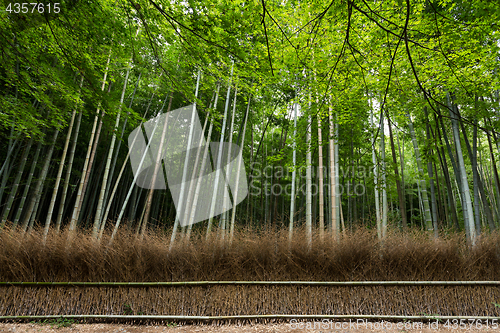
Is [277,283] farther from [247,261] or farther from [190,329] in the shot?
[190,329]

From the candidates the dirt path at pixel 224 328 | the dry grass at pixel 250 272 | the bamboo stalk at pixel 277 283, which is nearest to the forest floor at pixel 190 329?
the dirt path at pixel 224 328

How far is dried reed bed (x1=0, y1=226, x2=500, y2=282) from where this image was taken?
116 inches

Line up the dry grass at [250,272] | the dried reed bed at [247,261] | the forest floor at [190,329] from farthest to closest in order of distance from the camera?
the dried reed bed at [247,261]
the dry grass at [250,272]
the forest floor at [190,329]

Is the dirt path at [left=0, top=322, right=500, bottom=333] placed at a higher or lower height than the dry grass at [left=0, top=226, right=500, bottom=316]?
lower

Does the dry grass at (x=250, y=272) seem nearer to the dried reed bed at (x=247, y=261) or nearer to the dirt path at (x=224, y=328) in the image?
the dried reed bed at (x=247, y=261)

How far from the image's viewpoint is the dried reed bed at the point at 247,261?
9.66ft

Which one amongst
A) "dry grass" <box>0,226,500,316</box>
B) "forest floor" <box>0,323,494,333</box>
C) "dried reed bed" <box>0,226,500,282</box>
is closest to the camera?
"forest floor" <box>0,323,494,333</box>

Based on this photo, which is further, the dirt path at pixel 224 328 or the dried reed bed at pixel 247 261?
the dried reed bed at pixel 247 261

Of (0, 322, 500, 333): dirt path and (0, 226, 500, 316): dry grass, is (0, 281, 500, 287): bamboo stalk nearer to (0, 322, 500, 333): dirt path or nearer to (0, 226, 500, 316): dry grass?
(0, 226, 500, 316): dry grass

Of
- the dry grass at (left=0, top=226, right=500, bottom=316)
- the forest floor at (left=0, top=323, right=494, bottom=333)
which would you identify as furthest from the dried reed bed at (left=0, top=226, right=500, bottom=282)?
the forest floor at (left=0, top=323, right=494, bottom=333)

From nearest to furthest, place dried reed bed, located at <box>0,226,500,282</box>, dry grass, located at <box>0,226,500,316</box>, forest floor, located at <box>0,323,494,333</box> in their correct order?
forest floor, located at <box>0,323,494,333</box>, dry grass, located at <box>0,226,500,316</box>, dried reed bed, located at <box>0,226,500,282</box>

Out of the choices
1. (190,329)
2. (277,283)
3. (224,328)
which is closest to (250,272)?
(277,283)

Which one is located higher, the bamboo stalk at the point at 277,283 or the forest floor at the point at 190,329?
the bamboo stalk at the point at 277,283

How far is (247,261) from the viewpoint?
3020 millimetres
